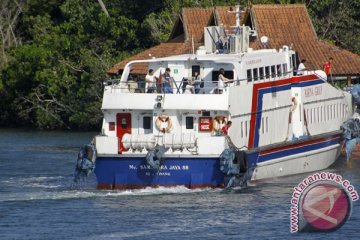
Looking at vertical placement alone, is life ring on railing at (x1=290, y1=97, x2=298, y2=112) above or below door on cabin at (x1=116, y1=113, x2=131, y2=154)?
above

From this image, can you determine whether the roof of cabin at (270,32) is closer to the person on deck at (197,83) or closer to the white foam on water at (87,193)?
the person on deck at (197,83)

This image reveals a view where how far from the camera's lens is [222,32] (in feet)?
136

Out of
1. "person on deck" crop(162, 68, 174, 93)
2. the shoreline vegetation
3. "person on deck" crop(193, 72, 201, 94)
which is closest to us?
"person on deck" crop(162, 68, 174, 93)

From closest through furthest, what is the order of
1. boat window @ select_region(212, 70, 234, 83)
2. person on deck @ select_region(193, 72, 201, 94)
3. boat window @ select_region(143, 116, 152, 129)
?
boat window @ select_region(143, 116, 152, 129) → person on deck @ select_region(193, 72, 201, 94) → boat window @ select_region(212, 70, 234, 83)

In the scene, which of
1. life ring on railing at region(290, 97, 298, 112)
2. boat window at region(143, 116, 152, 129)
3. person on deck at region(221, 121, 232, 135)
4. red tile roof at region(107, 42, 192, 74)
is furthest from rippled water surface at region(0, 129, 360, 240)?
red tile roof at region(107, 42, 192, 74)

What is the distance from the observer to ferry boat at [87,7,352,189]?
3578 cm

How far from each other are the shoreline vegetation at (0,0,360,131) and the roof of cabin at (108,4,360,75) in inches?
164

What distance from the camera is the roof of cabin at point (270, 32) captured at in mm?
52406

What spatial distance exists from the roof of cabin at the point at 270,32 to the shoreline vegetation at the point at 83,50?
164 inches

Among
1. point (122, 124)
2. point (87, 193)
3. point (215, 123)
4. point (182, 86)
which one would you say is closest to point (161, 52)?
point (182, 86)

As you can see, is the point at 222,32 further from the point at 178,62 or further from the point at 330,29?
the point at 330,29

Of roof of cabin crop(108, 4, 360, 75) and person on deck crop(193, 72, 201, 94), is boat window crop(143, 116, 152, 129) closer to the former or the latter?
person on deck crop(193, 72, 201, 94)

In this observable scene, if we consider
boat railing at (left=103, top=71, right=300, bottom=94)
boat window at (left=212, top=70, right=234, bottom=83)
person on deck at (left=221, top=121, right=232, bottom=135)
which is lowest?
person on deck at (left=221, top=121, right=232, bottom=135)

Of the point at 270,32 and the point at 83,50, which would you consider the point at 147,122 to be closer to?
the point at 270,32
